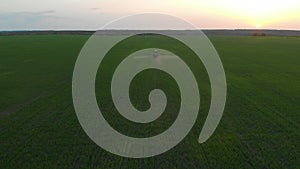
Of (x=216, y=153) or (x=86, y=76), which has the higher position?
(x=216, y=153)

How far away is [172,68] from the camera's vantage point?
104 ft

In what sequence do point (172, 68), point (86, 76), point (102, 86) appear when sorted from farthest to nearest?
1. point (172, 68)
2. point (86, 76)
3. point (102, 86)

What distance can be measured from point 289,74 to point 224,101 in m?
12.8

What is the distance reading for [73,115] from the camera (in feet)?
55.1

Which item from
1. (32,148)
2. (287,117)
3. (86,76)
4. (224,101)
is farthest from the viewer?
(86,76)

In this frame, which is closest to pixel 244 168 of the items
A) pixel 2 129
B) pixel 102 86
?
pixel 2 129

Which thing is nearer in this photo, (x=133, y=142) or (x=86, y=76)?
(x=133, y=142)

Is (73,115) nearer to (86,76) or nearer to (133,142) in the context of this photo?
(133,142)

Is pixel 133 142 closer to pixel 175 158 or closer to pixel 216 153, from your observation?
pixel 175 158

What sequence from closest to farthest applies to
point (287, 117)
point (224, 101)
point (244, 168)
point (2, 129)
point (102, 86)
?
point (244, 168) < point (2, 129) < point (287, 117) < point (224, 101) < point (102, 86)

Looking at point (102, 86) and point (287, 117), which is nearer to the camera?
point (287, 117)

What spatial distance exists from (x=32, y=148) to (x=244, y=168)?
7.99m

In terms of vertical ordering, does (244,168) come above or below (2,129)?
above

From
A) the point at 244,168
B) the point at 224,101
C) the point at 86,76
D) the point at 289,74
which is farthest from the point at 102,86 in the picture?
the point at 289,74
